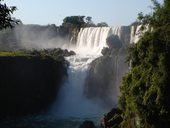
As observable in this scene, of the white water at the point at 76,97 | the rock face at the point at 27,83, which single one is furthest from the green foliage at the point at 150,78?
the rock face at the point at 27,83

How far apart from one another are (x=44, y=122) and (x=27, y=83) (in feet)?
30.2

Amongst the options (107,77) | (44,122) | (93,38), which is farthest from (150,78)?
(93,38)

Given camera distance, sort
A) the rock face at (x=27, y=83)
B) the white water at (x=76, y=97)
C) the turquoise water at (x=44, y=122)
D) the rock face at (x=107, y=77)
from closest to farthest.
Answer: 1. the turquoise water at (x=44, y=122)
2. the white water at (x=76, y=97)
3. the rock face at (x=27, y=83)
4. the rock face at (x=107, y=77)

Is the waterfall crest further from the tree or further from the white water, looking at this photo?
the tree

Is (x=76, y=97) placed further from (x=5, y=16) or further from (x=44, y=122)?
(x=5, y=16)

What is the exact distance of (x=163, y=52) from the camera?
972 inches

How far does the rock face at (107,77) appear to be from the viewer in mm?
47906

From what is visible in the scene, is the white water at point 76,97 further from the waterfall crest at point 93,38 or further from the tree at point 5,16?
the tree at point 5,16

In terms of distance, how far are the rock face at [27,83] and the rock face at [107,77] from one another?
364 cm

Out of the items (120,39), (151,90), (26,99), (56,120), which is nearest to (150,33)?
(151,90)

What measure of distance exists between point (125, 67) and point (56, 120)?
10130 millimetres

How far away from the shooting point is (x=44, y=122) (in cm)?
4025

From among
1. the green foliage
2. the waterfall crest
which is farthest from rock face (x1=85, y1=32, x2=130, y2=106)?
the green foliage

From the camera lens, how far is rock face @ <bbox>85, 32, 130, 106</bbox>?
47.9 meters
